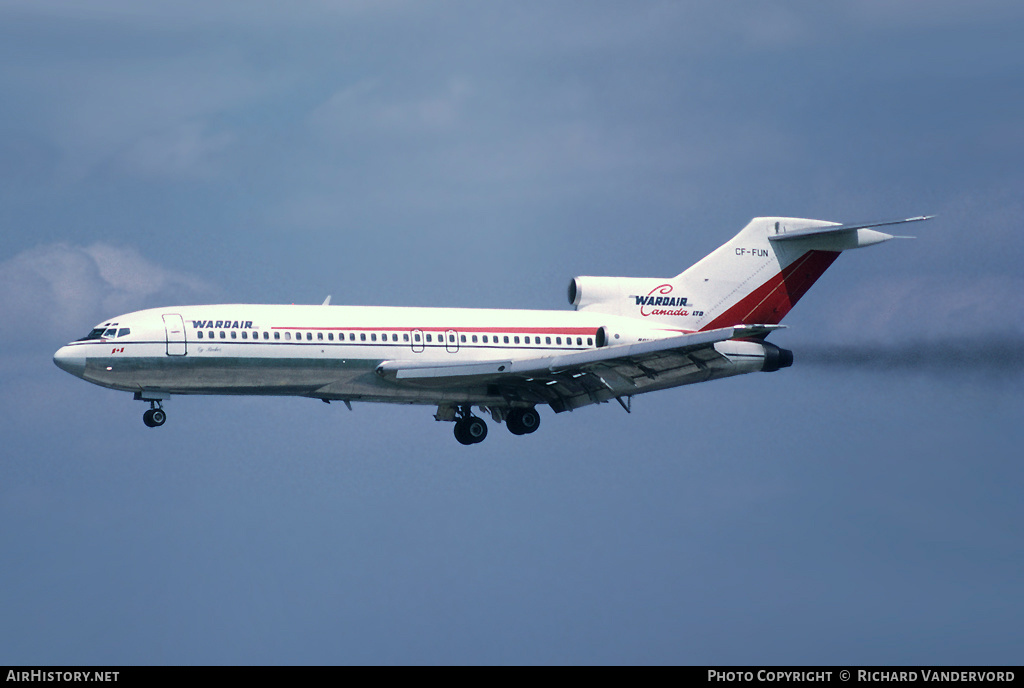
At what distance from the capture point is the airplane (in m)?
44.8

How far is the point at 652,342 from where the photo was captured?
4581 centimetres

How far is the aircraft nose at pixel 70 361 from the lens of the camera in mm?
44406

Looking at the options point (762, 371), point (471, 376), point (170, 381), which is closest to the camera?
point (170, 381)

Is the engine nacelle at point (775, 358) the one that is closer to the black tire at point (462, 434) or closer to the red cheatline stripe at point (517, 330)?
the red cheatline stripe at point (517, 330)

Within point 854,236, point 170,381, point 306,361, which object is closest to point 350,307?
point 306,361

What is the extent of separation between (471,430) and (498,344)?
3.78 m

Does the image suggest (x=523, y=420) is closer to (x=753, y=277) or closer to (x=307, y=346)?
(x=307, y=346)

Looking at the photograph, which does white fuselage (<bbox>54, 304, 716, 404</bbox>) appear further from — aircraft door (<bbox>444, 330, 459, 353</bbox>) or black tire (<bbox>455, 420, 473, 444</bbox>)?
black tire (<bbox>455, 420, 473, 444</bbox>)

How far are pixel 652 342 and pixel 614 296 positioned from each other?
6422mm

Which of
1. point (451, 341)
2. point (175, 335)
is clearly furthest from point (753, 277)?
point (175, 335)

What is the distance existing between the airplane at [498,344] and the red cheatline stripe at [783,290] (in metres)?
0.05

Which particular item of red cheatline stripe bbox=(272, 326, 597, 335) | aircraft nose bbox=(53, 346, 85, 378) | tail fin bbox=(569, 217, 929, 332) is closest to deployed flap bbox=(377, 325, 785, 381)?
red cheatline stripe bbox=(272, 326, 597, 335)

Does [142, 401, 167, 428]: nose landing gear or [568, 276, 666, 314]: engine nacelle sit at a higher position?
[568, 276, 666, 314]: engine nacelle

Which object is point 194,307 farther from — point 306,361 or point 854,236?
point 854,236
